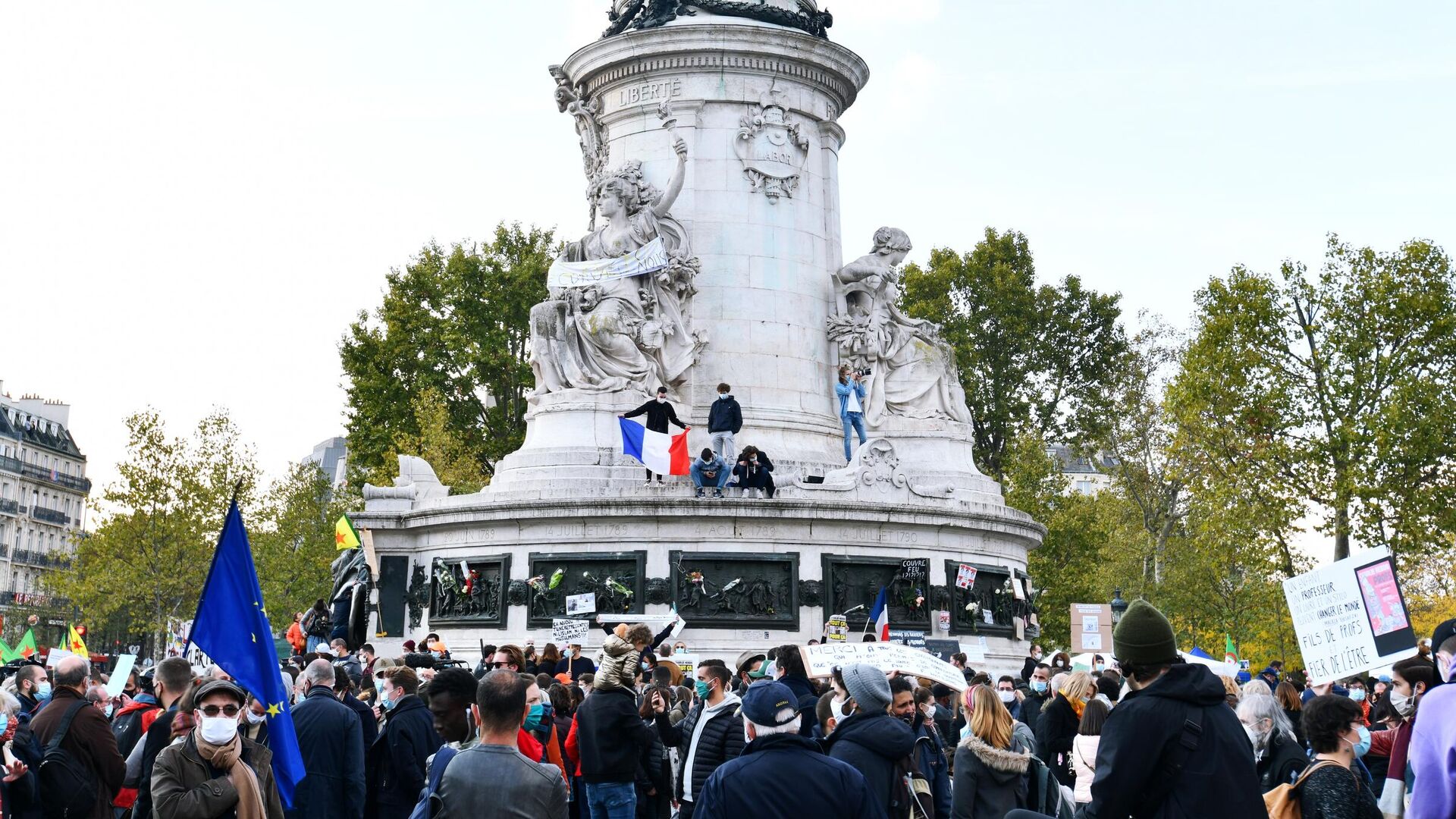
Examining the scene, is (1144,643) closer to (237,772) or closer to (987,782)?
(987,782)

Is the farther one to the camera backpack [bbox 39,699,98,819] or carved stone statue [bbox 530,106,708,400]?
carved stone statue [bbox 530,106,708,400]

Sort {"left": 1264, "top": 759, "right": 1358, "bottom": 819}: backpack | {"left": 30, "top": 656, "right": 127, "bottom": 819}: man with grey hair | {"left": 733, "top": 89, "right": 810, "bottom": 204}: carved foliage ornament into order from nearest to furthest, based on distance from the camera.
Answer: {"left": 1264, "top": 759, "right": 1358, "bottom": 819}: backpack, {"left": 30, "top": 656, "right": 127, "bottom": 819}: man with grey hair, {"left": 733, "top": 89, "right": 810, "bottom": 204}: carved foliage ornament

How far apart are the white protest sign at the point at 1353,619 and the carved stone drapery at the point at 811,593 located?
588 inches

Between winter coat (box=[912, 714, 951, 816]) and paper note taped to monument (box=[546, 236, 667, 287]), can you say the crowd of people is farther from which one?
paper note taped to monument (box=[546, 236, 667, 287])

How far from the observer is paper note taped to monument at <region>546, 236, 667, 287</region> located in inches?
1121

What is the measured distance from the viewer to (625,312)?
28.4m

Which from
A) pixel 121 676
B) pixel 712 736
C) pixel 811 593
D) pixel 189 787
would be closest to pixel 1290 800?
pixel 712 736

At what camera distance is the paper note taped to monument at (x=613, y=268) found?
2848cm

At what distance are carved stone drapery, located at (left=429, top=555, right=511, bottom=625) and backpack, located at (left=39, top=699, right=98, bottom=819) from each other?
55.8ft

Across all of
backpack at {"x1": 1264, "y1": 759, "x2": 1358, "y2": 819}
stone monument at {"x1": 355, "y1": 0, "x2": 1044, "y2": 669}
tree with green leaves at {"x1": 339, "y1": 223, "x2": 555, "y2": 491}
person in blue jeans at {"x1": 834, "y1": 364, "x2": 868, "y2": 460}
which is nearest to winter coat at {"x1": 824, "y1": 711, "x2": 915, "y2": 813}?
backpack at {"x1": 1264, "y1": 759, "x2": 1358, "y2": 819}

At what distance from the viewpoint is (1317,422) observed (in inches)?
1465

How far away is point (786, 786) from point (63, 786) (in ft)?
16.4

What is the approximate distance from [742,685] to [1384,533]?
88.3ft

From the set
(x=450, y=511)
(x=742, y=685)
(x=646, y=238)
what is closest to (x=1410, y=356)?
(x=646, y=238)
